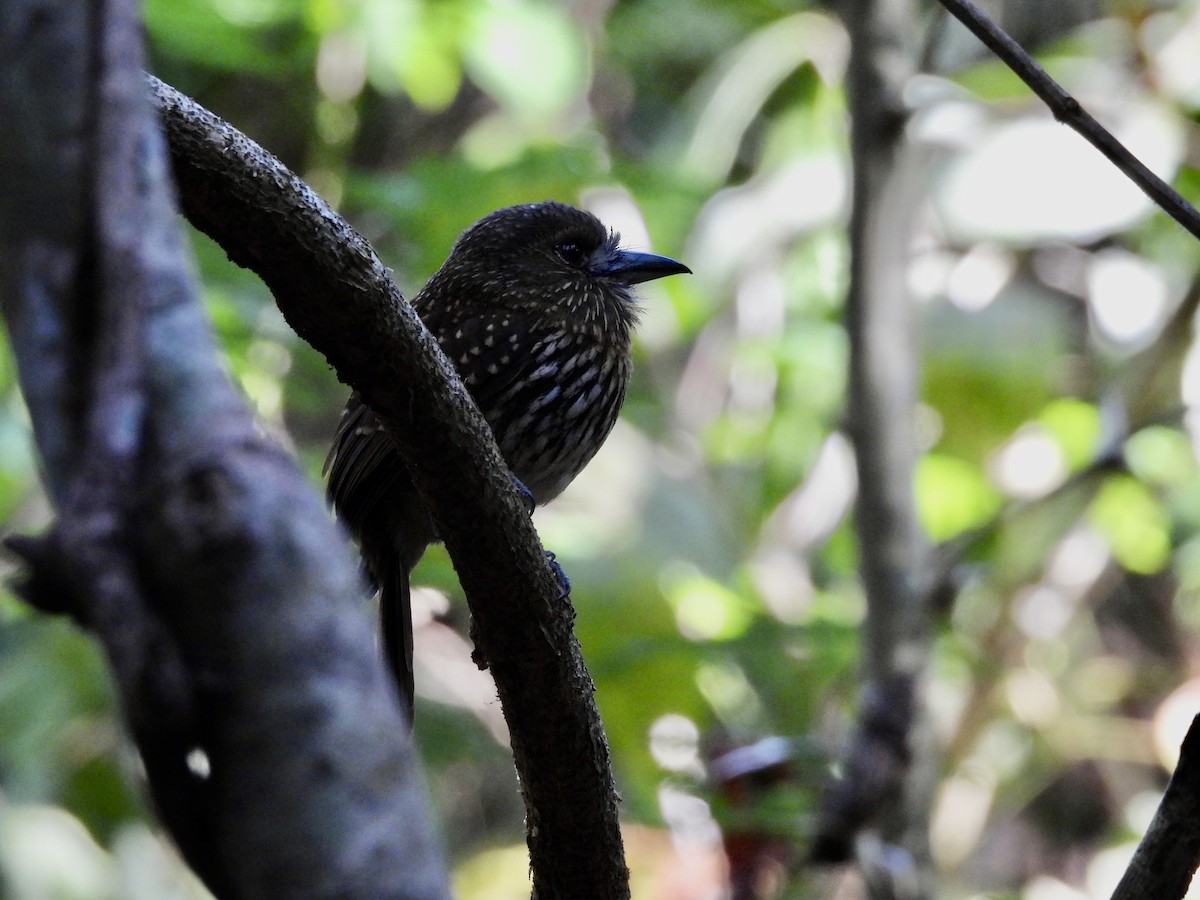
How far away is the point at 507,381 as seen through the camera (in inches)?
106

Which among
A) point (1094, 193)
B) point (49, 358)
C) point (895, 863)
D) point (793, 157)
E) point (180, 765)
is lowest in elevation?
point (180, 765)

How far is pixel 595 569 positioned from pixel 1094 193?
1720 millimetres

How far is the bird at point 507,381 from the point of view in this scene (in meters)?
2.59

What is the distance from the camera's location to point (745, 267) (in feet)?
15.7

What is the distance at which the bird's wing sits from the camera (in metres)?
2.49

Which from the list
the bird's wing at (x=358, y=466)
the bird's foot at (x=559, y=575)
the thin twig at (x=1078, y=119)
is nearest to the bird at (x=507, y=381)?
the bird's wing at (x=358, y=466)

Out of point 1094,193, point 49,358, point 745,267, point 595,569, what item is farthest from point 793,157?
point 49,358

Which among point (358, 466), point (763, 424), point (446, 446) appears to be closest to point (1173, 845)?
point (446, 446)

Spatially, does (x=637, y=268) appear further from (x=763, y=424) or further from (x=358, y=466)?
(x=763, y=424)

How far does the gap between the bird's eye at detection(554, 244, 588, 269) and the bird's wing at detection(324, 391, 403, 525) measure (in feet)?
2.18

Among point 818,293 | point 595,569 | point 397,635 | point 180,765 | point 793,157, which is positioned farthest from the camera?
point 818,293

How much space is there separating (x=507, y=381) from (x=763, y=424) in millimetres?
2524

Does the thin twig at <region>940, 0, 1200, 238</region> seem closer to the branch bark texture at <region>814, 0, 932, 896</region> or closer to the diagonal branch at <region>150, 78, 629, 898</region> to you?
the diagonal branch at <region>150, 78, 629, 898</region>

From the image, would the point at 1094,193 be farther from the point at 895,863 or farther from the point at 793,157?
the point at 895,863
